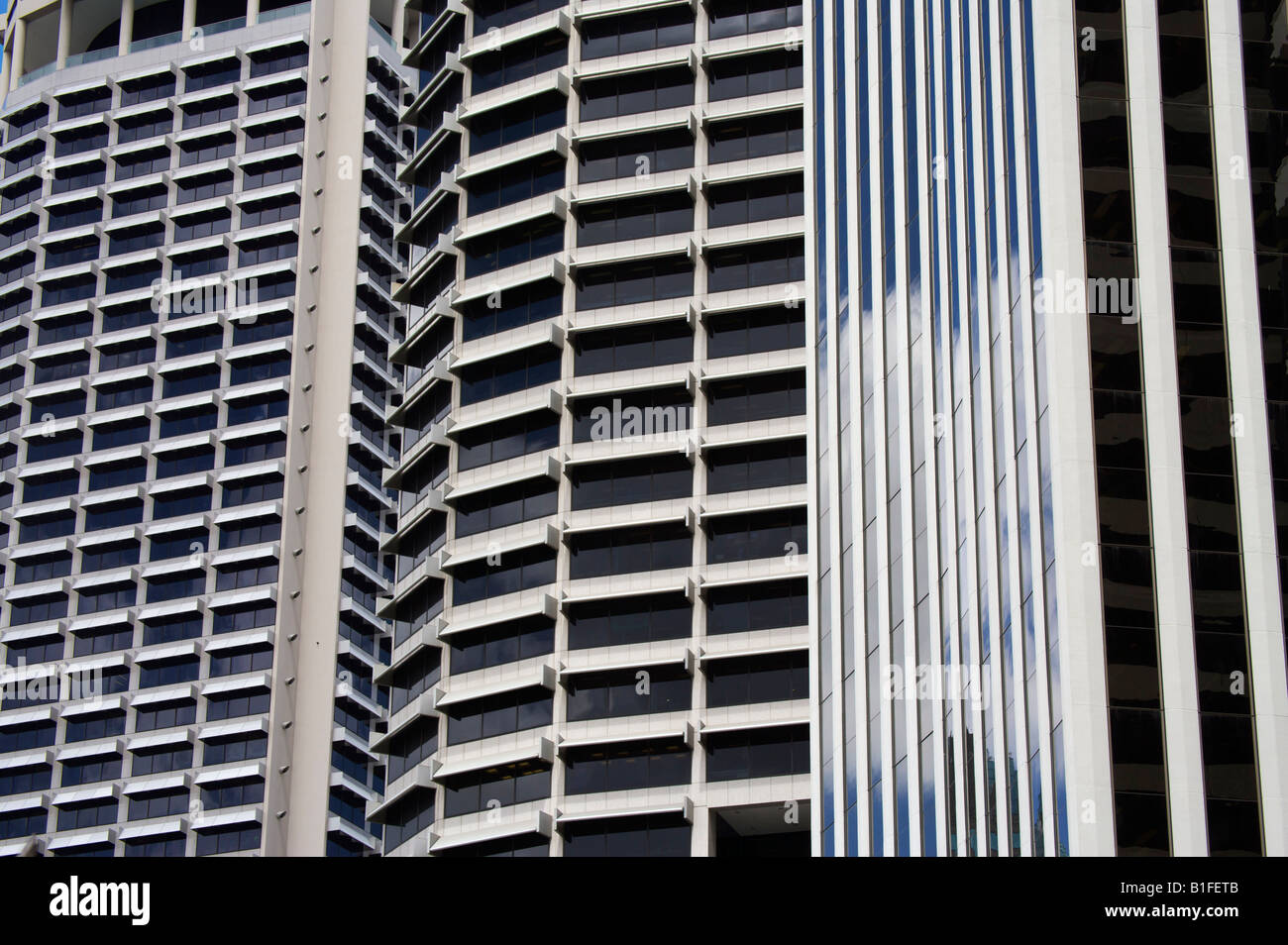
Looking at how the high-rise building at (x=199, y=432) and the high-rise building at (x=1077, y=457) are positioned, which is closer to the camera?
the high-rise building at (x=1077, y=457)

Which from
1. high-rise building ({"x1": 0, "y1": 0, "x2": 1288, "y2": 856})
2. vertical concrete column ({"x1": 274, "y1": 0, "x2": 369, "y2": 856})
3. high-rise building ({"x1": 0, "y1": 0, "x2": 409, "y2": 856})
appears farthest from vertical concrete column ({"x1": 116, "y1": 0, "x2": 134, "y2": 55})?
vertical concrete column ({"x1": 274, "y1": 0, "x2": 369, "y2": 856})

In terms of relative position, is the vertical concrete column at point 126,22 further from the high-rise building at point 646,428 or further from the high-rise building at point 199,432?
the high-rise building at point 646,428

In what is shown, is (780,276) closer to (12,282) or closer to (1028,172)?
(1028,172)

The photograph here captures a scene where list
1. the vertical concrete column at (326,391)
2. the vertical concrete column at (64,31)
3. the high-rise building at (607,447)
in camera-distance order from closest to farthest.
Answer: the high-rise building at (607,447)
the vertical concrete column at (326,391)
the vertical concrete column at (64,31)

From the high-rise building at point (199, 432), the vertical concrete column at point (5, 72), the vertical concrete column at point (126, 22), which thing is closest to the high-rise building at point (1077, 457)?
the high-rise building at point (199, 432)

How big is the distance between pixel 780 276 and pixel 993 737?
47398 mm

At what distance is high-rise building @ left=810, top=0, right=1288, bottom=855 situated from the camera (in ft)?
173

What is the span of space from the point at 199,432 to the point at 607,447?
46.6 metres

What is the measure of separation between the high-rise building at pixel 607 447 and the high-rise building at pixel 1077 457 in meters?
24.4

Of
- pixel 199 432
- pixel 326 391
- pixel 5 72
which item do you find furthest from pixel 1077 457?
pixel 5 72

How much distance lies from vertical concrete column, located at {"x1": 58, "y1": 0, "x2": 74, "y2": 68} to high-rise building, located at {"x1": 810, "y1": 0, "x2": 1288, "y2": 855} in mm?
102183

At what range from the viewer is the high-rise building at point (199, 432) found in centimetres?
13012

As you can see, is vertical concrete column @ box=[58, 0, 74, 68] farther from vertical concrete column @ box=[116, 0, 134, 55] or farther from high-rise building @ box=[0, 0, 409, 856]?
vertical concrete column @ box=[116, 0, 134, 55]
